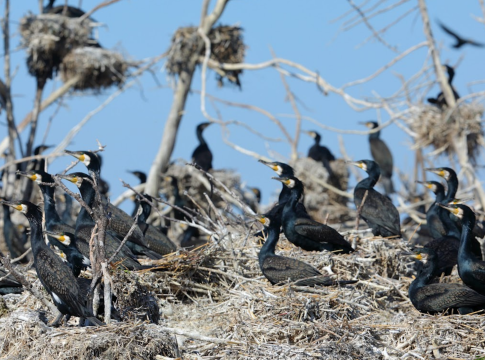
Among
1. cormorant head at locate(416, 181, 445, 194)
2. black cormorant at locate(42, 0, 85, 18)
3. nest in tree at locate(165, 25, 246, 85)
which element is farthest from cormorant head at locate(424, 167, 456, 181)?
black cormorant at locate(42, 0, 85, 18)

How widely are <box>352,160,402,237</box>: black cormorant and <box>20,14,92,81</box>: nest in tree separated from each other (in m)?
8.57

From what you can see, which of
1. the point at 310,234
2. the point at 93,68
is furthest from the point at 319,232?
the point at 93,68

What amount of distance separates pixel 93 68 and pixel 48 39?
102cm

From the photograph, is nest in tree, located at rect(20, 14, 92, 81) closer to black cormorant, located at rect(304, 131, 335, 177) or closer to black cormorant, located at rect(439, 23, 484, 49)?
black cormorant, located at rect(304, 131, 335, 177)

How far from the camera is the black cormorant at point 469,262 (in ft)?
28.2

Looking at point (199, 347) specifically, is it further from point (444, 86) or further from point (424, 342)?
point (444, 86)

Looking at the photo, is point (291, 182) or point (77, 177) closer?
point (77, 177)

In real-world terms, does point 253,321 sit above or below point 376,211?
below

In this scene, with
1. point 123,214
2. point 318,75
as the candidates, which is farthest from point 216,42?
point 123,214

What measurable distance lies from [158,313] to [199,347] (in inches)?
48.7

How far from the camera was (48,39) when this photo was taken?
1769 centimetres

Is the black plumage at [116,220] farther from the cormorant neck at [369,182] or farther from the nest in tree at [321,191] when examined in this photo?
the nest in tree at [321,191]

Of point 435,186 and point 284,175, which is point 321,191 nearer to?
point 435,186

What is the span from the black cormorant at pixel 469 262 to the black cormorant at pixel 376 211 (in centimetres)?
179
